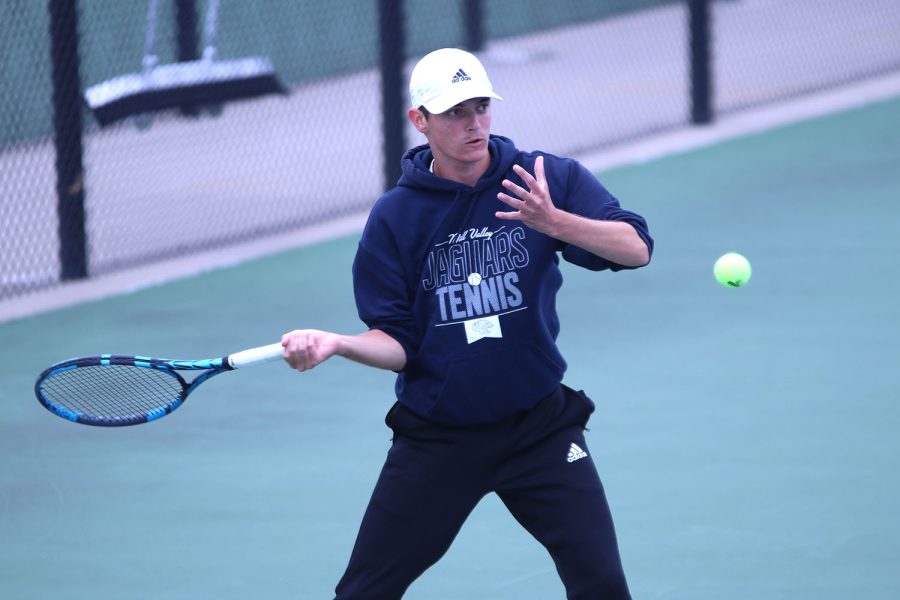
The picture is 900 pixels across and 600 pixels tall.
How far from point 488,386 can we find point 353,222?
668cm

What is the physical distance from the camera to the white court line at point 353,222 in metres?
9.30

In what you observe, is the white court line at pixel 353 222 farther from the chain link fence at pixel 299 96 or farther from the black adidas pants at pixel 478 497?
the black adidas pants at pixel 478 497

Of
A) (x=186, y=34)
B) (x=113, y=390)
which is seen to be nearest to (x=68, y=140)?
(x=186, y=34)

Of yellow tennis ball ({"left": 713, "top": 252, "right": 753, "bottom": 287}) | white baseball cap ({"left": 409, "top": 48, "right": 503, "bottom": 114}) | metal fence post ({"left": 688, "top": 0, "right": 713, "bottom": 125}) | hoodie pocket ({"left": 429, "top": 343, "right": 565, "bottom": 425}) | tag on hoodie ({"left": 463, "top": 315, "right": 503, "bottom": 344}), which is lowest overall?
A: hoodie pocket ({"left": 429, "top": 343, "right": 565, "bottom": 425})

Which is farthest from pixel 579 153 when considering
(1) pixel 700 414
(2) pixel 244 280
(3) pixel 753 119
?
(1) pixel 700 414

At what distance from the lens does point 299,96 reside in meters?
14.2

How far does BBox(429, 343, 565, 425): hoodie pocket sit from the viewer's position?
420cm

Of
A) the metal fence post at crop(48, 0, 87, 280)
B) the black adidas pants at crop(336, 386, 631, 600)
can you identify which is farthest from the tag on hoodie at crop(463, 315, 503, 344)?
the metal fence post at crop(48, 0, 87, 280)

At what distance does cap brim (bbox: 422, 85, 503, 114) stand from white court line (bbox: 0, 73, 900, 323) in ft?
17.4

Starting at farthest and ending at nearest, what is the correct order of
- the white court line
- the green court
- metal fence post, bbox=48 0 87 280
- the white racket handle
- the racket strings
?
metal fence post, bbox=48 0 87 280, the white court line, the green court, the racket strings, the white racket handle

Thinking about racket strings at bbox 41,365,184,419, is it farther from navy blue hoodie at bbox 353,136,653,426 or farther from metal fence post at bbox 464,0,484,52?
metal fence post at bbox 464,0,484,52

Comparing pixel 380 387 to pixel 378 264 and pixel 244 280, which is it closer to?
pixel 244 280

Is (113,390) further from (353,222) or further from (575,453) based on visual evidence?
(353,222)

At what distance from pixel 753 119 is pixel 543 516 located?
30.6ft
